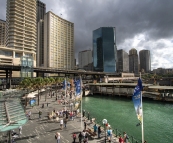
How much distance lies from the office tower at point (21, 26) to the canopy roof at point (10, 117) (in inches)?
4358

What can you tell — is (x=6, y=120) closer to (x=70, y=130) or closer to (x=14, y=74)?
(x=70, y=130)

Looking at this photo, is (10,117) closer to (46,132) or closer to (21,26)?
(46,132)

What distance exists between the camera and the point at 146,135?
25.0 metres

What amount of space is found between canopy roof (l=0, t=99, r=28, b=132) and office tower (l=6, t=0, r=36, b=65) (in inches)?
4358

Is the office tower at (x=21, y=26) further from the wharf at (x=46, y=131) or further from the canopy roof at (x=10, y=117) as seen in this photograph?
the canopy roof at (x=10, y=117)

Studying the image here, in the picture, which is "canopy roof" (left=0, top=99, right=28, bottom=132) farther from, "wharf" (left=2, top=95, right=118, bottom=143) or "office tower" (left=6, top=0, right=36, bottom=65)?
"office tower" (left=6, top=0, right=36, bottom=65)

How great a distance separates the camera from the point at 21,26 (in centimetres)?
12350

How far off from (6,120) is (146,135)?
23248 millimetres

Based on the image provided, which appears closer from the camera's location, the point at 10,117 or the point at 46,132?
the point at 10,117

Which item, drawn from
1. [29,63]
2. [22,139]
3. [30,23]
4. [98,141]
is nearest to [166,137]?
[98,141]

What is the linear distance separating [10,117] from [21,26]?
128m

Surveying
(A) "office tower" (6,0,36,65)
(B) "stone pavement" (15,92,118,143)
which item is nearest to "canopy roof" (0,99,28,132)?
(B) "stone pavement" (15,92,118,143)

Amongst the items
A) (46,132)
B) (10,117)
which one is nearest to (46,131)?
(46,132)

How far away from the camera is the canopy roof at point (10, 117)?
13.8 meters
